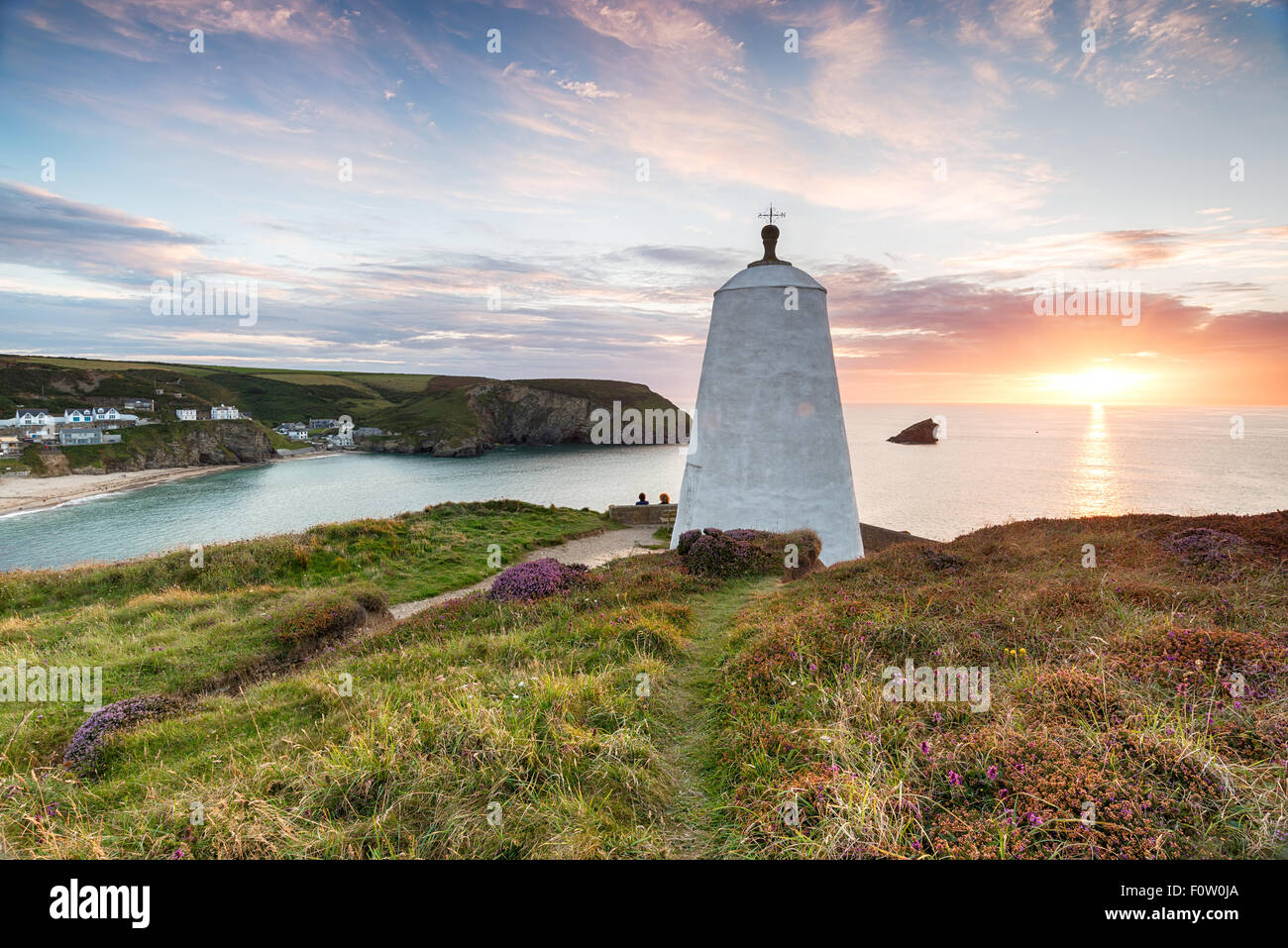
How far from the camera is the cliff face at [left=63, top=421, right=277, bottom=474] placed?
10125 centimetres

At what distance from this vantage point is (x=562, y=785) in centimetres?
442

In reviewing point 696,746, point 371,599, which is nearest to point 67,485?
point 371,599

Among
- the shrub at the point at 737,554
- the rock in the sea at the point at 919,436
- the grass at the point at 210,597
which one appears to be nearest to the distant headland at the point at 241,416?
the rock in the sea at the point at 919,436

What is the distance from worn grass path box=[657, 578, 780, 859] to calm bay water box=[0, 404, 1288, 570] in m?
47.2

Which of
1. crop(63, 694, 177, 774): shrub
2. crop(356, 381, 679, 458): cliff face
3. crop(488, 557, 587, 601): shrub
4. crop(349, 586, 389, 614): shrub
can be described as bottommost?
crop(349, 586, 389, 614): shrub

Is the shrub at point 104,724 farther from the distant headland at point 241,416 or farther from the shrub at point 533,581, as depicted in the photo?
the distant headland at point 241,416

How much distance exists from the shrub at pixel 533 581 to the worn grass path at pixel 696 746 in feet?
12.4

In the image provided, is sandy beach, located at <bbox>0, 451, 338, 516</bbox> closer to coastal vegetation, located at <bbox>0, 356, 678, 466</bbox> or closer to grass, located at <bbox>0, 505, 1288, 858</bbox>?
coastal vegetation, located at <bbox>0, 356, 678, 466</bbox>

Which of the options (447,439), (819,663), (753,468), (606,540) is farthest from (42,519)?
(819,663)

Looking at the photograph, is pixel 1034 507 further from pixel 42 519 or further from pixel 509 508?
pixel 42 519

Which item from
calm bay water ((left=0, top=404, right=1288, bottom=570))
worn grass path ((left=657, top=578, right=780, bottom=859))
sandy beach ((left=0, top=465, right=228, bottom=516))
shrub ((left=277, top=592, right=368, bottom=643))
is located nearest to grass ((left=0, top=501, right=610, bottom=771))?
shrub ((left=277, top=592, right=368, bottom=643))

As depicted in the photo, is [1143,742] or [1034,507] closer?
[1143,742]

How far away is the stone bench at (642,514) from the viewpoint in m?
37.1

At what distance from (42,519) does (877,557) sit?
97.4 meters
